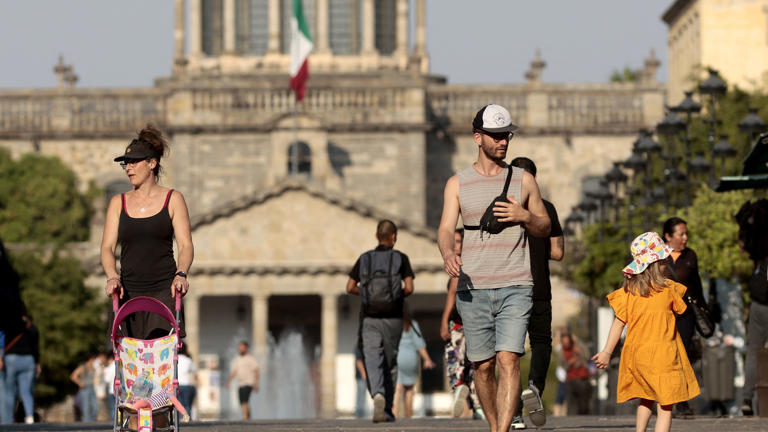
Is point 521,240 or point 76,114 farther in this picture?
point 76,114

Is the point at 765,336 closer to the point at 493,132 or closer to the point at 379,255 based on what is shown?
the point at 379,255

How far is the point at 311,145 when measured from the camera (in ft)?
211

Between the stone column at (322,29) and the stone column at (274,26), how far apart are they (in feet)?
4.40

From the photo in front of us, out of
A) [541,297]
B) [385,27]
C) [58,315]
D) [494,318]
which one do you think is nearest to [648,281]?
[494,318]

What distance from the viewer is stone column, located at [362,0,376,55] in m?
69.1

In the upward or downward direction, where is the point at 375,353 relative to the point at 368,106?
downward

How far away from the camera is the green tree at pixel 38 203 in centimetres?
6500

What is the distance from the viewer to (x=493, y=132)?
1259 cm

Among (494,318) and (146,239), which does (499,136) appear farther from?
(146,239)

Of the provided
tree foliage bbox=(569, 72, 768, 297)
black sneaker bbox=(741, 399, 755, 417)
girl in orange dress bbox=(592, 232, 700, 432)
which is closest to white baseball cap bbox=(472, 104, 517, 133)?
girl in orange dress bbox=(592, 232, 700, 432)

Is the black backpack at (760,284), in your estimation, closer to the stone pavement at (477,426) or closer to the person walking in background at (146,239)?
the stone pavement at (477,426)

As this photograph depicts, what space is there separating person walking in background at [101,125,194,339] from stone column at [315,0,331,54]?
56.4 metres

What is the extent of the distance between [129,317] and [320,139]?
51.9m

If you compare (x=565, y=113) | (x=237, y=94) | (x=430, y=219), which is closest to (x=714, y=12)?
(x=565, y=113)
